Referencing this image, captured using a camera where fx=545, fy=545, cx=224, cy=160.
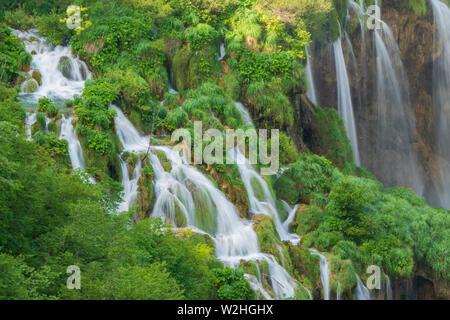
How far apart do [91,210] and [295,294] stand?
6927mm

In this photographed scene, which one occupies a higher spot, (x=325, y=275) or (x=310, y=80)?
(x=310, y=80)

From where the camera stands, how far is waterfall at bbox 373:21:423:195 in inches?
1225

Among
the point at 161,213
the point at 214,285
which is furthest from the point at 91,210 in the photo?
the point at 161,213

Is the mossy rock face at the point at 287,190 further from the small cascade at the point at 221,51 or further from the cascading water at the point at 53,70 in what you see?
the cascading water at the point at 53,70

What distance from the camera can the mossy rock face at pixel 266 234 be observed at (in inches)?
612

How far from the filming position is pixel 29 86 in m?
18.8

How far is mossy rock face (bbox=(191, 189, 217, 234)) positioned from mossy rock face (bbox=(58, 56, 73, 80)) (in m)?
7.51

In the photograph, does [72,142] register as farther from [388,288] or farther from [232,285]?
[388,288]

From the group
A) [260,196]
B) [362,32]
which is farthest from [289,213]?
[362,32]

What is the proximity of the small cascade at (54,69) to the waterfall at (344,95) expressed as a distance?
1372 cm

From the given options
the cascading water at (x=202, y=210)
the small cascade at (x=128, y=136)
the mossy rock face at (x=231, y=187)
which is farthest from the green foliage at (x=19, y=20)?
the mossy rock face at (x=231, y=187)

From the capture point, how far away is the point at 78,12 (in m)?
22.4

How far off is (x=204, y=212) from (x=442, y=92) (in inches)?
897

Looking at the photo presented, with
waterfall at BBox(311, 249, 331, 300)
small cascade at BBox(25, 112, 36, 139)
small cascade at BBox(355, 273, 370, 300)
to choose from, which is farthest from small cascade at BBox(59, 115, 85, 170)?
small cascade at BBox(355, 273, 370, 300)
